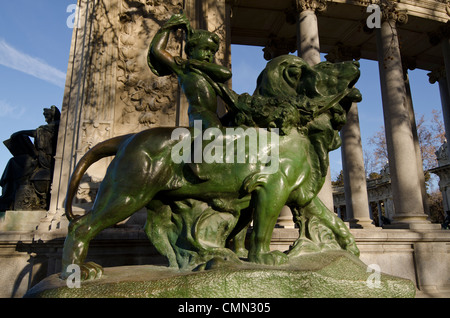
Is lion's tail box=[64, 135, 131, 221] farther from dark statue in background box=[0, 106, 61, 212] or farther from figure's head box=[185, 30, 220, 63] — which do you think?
dark statue in background box=[0, 106, 61, 212]

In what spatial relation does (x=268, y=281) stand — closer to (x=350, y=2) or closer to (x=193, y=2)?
(x=193, y=2)

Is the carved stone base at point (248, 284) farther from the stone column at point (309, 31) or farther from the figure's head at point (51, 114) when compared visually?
the stone column at point (309, 31)

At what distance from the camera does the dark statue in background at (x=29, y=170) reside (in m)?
6.58

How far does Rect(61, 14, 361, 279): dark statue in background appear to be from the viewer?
2.58m

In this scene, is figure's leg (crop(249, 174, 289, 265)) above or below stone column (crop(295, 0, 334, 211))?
below

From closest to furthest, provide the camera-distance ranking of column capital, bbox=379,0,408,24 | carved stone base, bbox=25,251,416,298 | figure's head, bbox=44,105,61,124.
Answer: carved stone base, bbox=25,251,416,298
figure's head, bbox=44,105,61,124
column capital, bbox=379,0,408,24

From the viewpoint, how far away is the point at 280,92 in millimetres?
3014

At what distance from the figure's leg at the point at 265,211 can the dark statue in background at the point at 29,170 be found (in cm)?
558

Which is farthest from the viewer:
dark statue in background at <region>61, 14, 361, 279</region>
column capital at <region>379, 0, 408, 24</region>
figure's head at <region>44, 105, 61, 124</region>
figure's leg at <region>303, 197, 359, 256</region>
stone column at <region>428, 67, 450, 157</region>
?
stone column at <region>428, 67, 450, 157</region>

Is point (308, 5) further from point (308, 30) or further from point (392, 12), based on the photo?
point (392, 12)

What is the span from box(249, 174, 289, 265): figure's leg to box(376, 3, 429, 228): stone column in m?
8.59

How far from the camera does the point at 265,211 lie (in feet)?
8.64

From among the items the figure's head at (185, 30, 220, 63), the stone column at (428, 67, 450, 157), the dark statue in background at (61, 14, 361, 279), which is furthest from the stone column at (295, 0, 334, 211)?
the stone column at (428, 67, 450, 157)

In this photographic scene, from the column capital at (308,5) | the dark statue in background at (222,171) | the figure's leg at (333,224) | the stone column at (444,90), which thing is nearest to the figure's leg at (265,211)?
the dark statue in background at (222,171)
